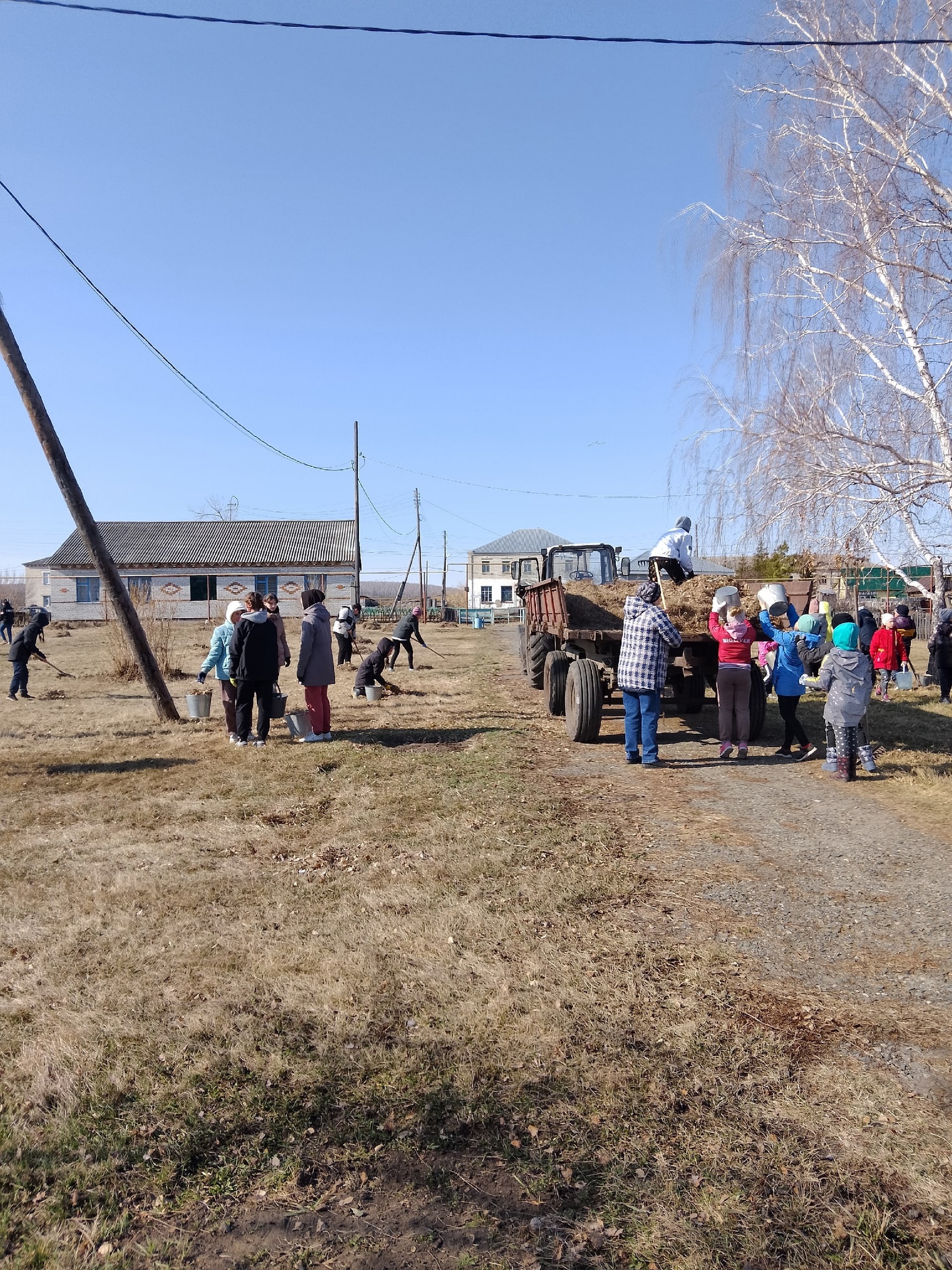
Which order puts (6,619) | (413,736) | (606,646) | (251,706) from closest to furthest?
(606,646), (251,706), (413,736), (6,619)

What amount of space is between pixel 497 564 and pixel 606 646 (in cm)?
6443

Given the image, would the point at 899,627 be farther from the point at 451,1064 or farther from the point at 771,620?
the point at 451,1064

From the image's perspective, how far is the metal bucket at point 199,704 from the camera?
11.3 metres

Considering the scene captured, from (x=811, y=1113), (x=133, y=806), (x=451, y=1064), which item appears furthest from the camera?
(x=133, y=806)

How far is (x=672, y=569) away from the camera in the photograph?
10.6 meters

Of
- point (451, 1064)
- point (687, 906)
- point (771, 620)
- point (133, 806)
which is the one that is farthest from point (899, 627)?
point (451, 1064)

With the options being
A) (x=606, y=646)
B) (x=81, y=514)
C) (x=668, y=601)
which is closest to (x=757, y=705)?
(x=668, y=601)

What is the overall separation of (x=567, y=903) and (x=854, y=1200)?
2.38 metres

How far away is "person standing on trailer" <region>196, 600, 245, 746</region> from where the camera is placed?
380 inches

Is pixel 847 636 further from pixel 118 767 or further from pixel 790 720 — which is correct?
pixel 118 767

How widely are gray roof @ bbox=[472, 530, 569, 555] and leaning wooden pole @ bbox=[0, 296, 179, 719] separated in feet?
209

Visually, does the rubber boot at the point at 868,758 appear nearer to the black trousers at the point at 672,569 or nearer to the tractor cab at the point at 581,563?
the black trousers at the point at 672,569

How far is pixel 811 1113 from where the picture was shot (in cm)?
285

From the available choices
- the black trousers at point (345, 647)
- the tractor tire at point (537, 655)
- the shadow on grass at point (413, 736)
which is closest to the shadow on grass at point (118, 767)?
the shadow on grass at point (413, 736)
